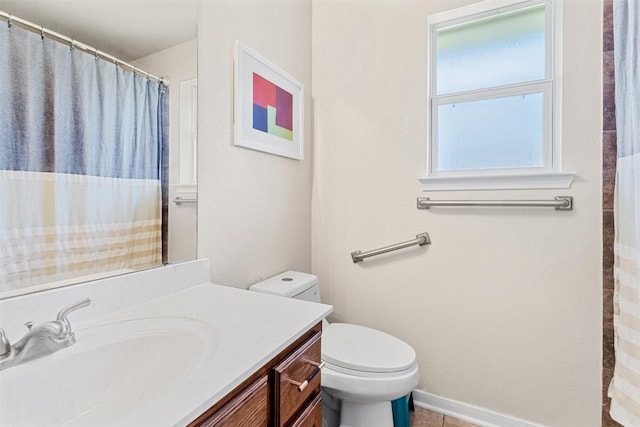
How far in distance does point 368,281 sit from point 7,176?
1.60 m

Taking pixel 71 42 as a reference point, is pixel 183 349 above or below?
below

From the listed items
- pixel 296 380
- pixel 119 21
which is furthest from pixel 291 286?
pixel 119 21

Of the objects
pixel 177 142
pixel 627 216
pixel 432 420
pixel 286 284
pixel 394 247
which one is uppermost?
pixel 177 142

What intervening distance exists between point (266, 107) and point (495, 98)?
3.87 ft

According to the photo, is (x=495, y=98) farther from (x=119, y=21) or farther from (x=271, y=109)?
(x=119, y=21)

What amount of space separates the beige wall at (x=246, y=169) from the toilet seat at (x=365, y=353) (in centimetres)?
48

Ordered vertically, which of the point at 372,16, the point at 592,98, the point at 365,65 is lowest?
→ the point at 592,98

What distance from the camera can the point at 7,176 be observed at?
701mm

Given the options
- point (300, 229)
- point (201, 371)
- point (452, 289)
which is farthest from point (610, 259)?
point (201, 371)

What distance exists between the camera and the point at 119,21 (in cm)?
93

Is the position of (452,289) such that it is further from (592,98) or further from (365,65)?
(365,65)

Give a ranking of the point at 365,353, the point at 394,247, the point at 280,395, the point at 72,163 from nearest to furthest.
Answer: the point at 280,395 < the point at 72,163 < the point at 365,353 < the point at 394,247

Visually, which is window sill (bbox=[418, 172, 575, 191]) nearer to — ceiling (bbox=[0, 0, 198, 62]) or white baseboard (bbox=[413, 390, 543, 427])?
white baseboard (bbox=[413, 390, 543, 427])

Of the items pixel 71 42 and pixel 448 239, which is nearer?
pixel 71 42
